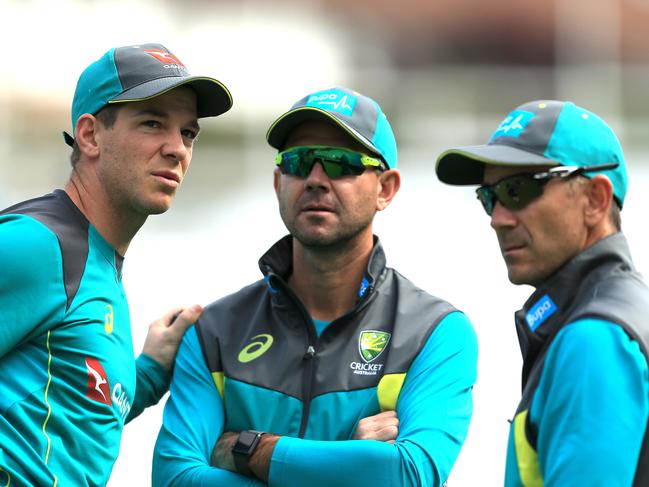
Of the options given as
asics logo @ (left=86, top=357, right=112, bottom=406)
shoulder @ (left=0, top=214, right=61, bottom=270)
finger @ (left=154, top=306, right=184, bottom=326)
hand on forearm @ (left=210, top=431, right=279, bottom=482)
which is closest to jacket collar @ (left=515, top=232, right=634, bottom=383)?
hand on forearm @ (left=210, top=431, right=279, bottom=482)

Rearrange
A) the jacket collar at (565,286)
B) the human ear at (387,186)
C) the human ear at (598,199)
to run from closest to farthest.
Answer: the jacket collar at (565,286) < the human ear at (598,199) < the human ear at (387,186)

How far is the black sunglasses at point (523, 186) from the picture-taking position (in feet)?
11.4

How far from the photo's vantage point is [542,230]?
3.52 m

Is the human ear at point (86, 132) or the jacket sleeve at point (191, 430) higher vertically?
the human ear at point (86, 132)

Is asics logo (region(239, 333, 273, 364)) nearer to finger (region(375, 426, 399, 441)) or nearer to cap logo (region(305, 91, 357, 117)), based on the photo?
finger (region(375, 426, 399, 441))

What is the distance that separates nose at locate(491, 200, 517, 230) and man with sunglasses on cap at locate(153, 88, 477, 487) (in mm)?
848

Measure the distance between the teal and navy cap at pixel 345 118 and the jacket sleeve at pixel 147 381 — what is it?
104cm

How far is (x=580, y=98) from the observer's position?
50.0 feet

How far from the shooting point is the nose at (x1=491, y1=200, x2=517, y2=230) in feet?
11.8

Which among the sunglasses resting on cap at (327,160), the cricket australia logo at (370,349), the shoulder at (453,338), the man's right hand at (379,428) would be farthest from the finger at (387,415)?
the sunglasses resting on cap at (327,160)

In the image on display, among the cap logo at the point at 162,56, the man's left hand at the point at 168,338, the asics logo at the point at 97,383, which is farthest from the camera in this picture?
the man's left hand at the point at 168,338

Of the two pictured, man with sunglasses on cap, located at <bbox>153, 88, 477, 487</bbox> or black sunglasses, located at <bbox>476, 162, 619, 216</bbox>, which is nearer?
black sunglasses, located at <bbox>476, 162, 619, 216</bbox>

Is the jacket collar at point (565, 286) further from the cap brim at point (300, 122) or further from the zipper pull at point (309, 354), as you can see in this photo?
the cap brim at point (300, 122)

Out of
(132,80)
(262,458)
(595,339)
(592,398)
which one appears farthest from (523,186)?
(132,80)
